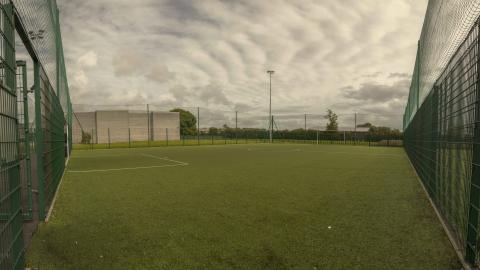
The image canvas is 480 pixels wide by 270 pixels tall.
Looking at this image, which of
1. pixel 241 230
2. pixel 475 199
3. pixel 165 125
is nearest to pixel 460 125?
pixel 475 199

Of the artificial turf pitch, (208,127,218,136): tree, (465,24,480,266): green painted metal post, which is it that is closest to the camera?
(465,24,480,266): green painted metal post

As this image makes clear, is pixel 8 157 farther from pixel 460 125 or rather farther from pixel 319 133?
pixel 319 133

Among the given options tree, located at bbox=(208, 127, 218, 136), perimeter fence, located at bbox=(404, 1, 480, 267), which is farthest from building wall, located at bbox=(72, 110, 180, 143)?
perimeter fence, located at bbox=(404, 1, 480, 267)

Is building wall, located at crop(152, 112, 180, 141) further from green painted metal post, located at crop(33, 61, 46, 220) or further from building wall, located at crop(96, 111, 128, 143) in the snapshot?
green painted metal post, located at crop(33, 61, 46, 220)

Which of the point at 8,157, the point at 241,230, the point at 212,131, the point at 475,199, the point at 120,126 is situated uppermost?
the point at 120,126

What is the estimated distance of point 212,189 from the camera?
5.37m

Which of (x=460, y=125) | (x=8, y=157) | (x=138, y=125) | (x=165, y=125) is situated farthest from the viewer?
(x=165, y=125)

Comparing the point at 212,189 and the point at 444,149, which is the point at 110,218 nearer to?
the point at 212,189

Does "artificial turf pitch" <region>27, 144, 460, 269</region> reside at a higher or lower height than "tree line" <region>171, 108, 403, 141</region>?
A: lower

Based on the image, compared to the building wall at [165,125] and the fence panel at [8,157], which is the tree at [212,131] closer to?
the building wall at [165,125]

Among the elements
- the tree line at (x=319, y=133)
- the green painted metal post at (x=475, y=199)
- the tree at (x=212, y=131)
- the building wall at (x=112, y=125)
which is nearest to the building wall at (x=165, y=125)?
the building wall at (x=112, y=125)

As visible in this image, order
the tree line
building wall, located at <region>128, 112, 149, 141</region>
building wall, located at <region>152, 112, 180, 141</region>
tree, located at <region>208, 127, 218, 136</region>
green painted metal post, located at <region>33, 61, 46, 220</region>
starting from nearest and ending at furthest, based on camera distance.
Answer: green painted metal post, located at <region>33, 61, 46, 220</region> → the tree line → tree, located at <region>208, 127, 218, 136</region> → building wall, located at <region>128, 112, 149, 141</region> → building wall, located at <region>152, 112, 180, 141</region>

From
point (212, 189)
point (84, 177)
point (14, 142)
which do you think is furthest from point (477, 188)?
point (84, 177)

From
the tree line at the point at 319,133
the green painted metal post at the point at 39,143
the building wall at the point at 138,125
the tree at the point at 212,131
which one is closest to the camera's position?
the green painted metal post at the point at 39,143
